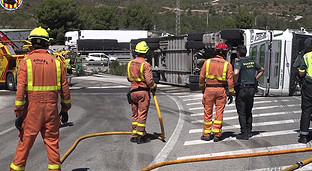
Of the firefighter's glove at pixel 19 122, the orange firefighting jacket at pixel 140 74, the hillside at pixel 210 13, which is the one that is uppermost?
Answer: the hillside at pixel 210 13

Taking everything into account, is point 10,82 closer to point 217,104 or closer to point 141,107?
point 141,107

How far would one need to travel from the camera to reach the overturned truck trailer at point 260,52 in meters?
14.5

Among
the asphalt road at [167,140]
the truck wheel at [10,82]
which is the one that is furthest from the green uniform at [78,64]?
the asphalt road at [167,140]

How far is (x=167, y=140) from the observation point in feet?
25.7

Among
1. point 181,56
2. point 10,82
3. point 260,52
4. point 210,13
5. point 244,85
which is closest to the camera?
point 244,85

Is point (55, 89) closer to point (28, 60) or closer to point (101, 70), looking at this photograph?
point (28, 60)

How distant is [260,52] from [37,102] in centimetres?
1158

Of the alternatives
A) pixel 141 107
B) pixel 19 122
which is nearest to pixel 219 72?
pixel 141 107

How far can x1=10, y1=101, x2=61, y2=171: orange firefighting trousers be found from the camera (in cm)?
493

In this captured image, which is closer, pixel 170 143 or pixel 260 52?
pixel 170 143

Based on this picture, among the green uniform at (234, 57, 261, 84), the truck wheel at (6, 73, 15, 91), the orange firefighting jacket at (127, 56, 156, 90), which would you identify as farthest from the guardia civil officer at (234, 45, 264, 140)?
the truck wheel at (6, 73, 15, 91)

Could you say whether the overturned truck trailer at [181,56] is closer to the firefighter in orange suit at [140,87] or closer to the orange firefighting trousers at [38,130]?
the firefighter in orange suit at [140,87]

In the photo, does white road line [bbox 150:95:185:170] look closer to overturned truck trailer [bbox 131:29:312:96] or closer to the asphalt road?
the asphalt road

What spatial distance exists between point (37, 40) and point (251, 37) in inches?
455
